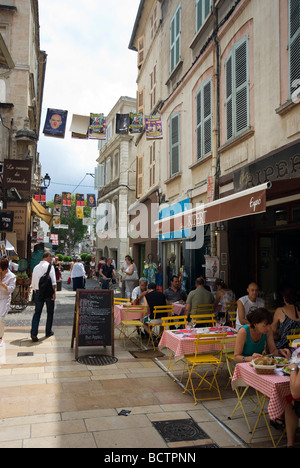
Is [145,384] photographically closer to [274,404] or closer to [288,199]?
[274,404]

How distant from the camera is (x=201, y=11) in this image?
10.6 metres

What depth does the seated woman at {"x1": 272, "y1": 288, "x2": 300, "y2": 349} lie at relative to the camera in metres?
5.20

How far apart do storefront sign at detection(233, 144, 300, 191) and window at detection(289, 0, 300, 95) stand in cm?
110

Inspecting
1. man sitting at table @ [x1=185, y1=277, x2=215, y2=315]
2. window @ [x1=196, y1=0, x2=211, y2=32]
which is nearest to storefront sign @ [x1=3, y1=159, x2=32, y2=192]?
window @ [x1=196, y1=0, x2=211, y2=32]

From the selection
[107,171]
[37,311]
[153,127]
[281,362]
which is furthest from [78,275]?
[107,171]

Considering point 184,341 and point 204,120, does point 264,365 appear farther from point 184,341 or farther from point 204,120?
point 204,120

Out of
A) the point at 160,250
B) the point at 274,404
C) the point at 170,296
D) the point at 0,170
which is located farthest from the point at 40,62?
the point at 274,404

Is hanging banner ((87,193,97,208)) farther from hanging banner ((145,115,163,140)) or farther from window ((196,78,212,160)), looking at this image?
window ((196,78,212,160))

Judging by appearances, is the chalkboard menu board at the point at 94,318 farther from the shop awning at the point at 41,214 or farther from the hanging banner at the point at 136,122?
the shop awning at the point at 41,214

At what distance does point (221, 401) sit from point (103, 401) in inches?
59.4

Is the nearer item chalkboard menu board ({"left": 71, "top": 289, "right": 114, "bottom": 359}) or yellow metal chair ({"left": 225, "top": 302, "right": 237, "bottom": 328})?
chalkboard menu board ({"left": 71, "top": 289, "right": 114, "bottom": 359})

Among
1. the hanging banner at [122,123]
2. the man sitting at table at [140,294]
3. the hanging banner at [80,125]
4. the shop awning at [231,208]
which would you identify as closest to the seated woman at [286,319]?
the shop awning at [231,208]

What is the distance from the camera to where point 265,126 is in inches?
284

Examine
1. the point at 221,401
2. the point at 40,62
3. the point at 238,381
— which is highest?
the point at 40,62
